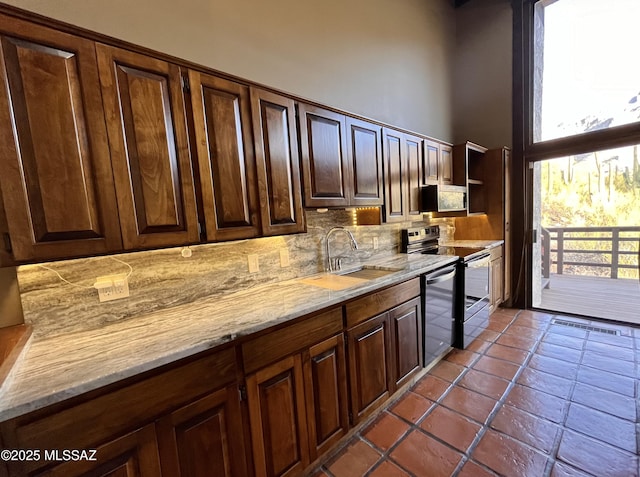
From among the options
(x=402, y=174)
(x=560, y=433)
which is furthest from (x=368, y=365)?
(x=402, y=174)

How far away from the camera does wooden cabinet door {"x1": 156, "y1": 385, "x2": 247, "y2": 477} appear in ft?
3.19

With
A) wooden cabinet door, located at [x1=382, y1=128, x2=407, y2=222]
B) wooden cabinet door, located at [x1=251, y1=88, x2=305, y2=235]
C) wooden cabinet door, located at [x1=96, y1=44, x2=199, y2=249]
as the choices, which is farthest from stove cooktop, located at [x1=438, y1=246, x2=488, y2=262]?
wooden cabinet door, located at [x1=96, y1=44, x2=199, y2=249]

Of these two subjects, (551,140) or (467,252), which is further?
(551,140)

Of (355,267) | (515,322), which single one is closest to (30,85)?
(355,267)

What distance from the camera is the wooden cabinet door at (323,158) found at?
67.4 inches

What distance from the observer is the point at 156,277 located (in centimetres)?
143

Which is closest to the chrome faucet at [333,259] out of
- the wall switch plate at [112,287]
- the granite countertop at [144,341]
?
the granite countertop at [144,341]

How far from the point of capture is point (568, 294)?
4059 mm

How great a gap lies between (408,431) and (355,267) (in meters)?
1.23

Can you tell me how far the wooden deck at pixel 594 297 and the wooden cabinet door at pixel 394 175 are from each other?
289 cm

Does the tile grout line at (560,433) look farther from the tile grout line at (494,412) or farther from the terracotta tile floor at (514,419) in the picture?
the tile grout line at (494,412)

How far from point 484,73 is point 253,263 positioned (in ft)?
13.7

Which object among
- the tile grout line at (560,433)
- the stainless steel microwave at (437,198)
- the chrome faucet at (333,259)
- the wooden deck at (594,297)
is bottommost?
the wooden deck at (594,297)

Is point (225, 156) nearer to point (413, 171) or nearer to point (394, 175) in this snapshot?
→ point (394, 175)
